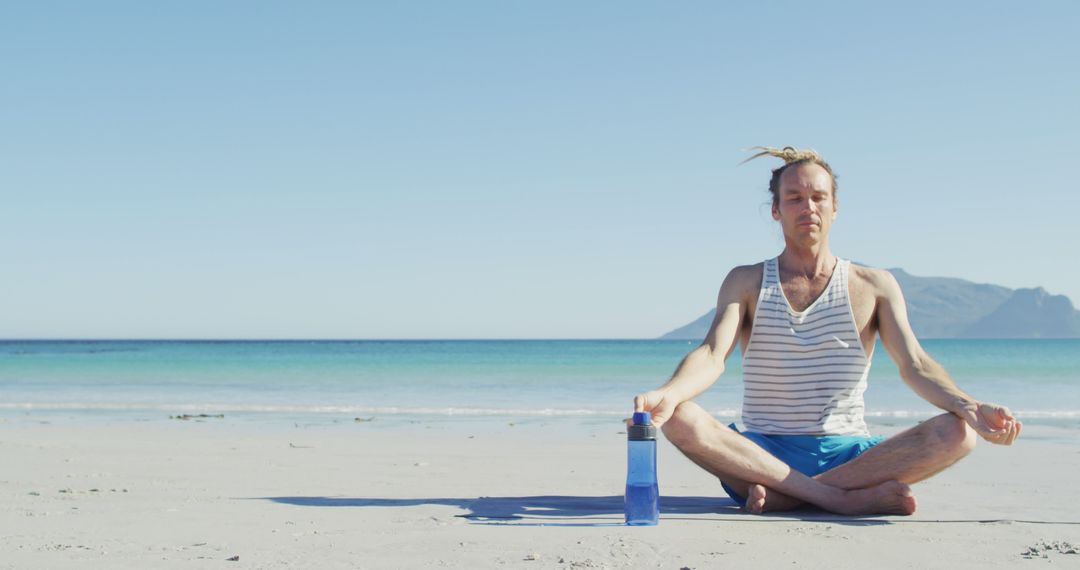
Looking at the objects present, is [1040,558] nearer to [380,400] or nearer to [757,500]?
[757,500]

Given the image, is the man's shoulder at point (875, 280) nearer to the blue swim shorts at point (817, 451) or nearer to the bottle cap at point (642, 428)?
the blue swim shorts at point (817, 451)

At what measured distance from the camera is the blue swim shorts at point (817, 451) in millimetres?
4383

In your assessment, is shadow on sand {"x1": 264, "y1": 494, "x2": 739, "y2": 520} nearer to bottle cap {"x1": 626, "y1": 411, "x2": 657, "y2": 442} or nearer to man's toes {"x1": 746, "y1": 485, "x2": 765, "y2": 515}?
man's toes {"x1": 746, "y1": 485, "x2": 765, "y2": 515}

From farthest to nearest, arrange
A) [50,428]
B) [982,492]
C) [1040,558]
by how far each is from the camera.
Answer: [50,428] → [982,492] → [1040,558]

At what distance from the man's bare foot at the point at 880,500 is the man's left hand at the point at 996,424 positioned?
55 cm

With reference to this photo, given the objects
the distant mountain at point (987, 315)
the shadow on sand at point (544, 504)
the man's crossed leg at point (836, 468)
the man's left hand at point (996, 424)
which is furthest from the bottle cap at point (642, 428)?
the distant mountain at point (987, 315)

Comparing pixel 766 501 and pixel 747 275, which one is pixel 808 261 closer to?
pixel 747 275

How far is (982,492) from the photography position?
5.42 m

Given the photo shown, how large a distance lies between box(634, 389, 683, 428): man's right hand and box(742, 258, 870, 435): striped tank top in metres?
0.59

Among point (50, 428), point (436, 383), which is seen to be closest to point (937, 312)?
point (436, 383)

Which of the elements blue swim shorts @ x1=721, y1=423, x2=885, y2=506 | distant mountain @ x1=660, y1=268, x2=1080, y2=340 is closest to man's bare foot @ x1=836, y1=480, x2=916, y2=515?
blue swim shorts @ x1=721, y1=423, x2=885, y2=506

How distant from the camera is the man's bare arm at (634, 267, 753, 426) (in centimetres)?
388

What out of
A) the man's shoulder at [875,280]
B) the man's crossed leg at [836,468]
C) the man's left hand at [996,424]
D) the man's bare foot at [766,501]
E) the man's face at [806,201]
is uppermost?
the man's face at [806,201]

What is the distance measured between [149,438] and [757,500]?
6.24 m
